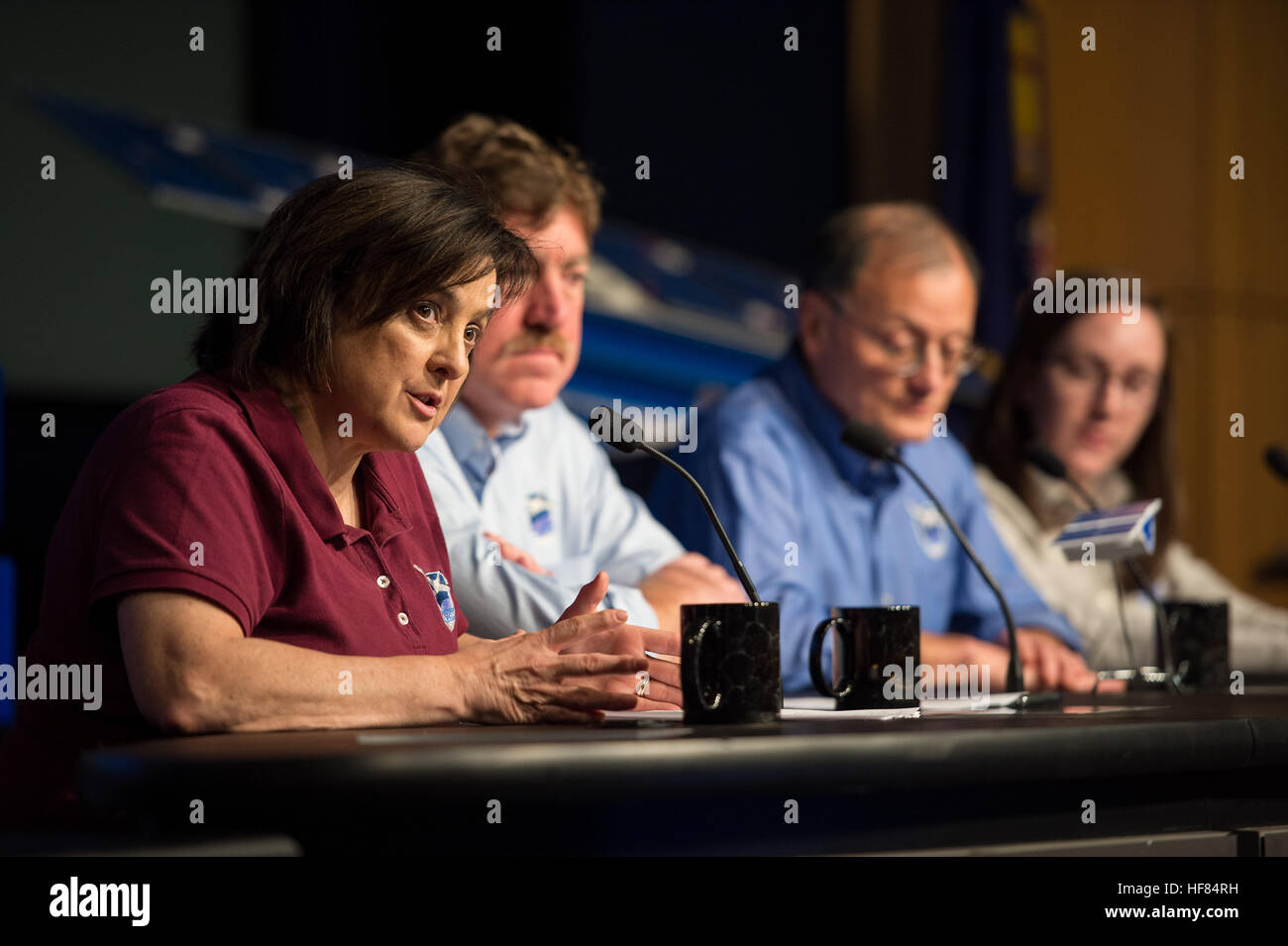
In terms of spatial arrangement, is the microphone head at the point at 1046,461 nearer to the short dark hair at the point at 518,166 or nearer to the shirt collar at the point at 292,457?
the short dark hair at the point at 518,166

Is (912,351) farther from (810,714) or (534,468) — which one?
(810,714)

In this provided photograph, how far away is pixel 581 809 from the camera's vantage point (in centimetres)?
111

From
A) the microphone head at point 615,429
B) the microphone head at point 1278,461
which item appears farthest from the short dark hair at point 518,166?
the microphone head at point 1278,461

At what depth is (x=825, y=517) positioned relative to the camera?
8.89 ft

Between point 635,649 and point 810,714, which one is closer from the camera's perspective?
point 635,649

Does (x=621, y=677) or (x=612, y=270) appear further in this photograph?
(x=612, y=270)

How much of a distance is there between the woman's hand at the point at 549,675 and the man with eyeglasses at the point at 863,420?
3.91ft

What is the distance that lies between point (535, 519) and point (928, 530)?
96cm

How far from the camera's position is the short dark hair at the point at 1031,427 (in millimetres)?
3311

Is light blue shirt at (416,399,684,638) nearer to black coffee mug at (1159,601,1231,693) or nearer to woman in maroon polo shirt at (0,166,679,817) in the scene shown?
woman in maroon polo shirt at (0,166,679,817)

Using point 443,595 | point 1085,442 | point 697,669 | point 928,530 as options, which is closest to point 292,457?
point 443,595
